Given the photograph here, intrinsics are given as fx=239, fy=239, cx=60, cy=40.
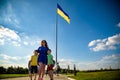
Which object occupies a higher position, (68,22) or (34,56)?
(68,22)

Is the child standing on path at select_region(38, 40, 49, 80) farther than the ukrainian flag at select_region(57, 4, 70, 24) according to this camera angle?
No

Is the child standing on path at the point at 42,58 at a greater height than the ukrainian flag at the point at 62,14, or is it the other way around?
the ukrainian flag at the point at 62,14

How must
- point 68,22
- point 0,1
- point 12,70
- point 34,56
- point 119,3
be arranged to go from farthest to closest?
point 12,70, point 68,22, point 119,3, point 0,1, point 34,56

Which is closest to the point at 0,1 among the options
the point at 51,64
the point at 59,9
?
the point at 59,9

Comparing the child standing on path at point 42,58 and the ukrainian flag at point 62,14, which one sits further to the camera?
the ukrainian flag at point 62,14

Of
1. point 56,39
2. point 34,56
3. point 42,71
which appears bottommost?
point 42,71

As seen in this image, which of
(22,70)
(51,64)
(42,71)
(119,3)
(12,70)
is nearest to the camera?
(42,71)

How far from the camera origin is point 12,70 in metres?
34.3

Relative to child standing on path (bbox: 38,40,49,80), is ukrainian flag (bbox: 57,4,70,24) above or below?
above

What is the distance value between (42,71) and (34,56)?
1.83 meters

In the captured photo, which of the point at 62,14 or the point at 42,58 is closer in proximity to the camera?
the point at 42,58

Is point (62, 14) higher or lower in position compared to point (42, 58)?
higher

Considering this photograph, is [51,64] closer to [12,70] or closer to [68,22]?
[68,22]

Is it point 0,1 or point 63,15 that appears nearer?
point 0,1
